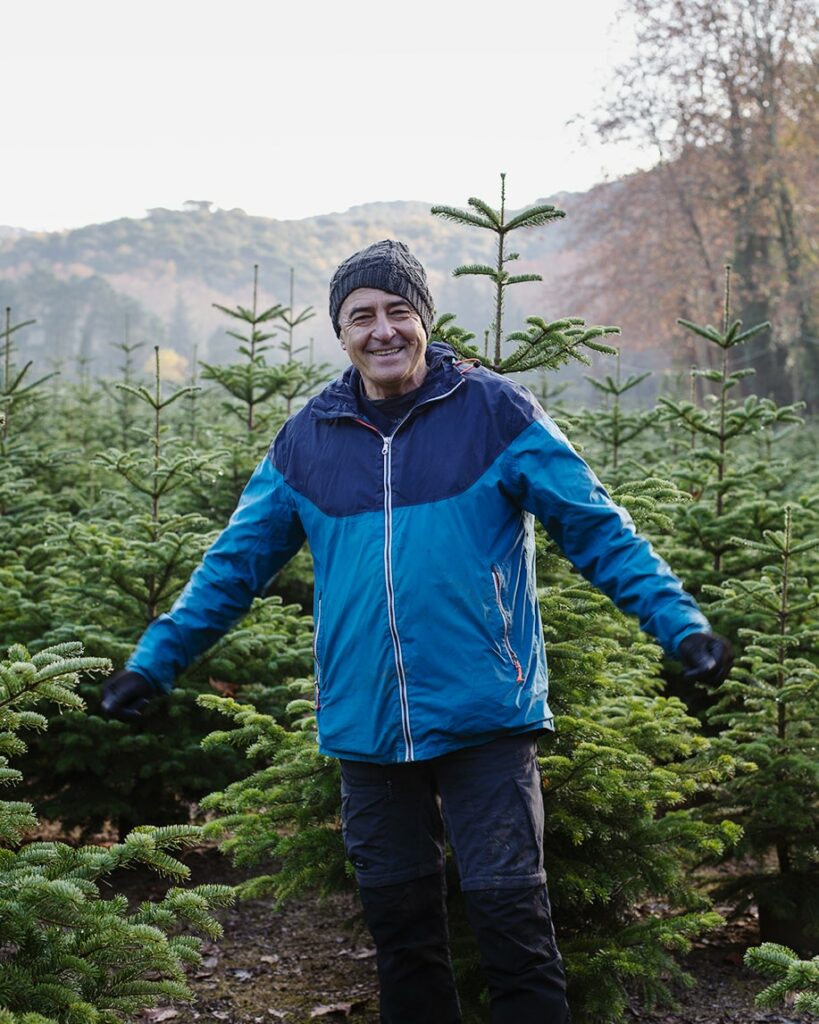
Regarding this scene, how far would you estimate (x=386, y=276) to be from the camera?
276cm

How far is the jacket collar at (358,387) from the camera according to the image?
2.71m

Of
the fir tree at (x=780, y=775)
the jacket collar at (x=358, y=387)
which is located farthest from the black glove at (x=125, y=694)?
the fir tree at (x=780, y=775)

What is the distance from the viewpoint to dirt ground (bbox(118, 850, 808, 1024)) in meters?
3.78

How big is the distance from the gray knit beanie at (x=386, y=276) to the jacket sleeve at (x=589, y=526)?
47cm

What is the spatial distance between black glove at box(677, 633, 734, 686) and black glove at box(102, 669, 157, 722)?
1.30m

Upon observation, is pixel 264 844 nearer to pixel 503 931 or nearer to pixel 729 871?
pixel 503 931

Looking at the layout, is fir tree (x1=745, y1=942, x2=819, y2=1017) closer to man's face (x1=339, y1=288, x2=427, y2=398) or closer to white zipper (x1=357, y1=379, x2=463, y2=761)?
white zipper (x1=357, y1=379, x2=463, y2=761)

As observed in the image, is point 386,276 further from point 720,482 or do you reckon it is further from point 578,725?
point 720,482

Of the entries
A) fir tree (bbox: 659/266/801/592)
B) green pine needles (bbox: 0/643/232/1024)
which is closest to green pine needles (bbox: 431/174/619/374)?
green pine needles (bbox: 0/643/232/1024)

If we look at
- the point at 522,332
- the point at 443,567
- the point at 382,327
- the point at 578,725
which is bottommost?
the point at 578,725

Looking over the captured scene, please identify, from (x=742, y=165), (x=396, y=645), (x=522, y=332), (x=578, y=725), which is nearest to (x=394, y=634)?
(x=396, y=645)

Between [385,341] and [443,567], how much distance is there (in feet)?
2.02

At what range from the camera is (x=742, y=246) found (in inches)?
1058

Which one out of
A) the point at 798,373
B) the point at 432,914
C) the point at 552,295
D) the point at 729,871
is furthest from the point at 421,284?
the point at 552,295
